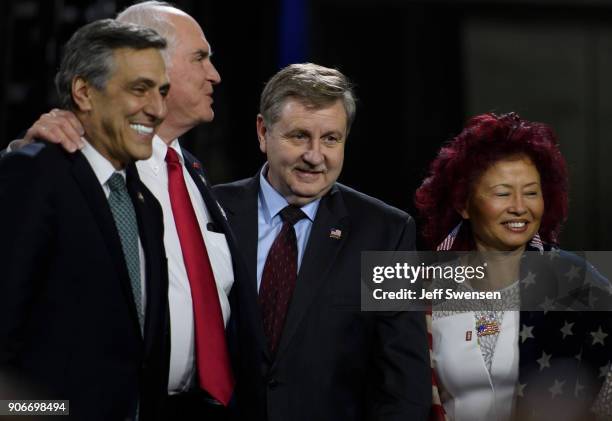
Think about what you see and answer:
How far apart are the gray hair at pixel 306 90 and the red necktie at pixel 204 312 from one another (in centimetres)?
43

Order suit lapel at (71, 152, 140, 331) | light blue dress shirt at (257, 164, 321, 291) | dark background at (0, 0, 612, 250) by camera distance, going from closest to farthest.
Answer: suit lapel at (71, 152, 140, 331)
light blue dress shirt at (257, 164, 321, 291)
dark background at (0, 0, 612, 250)

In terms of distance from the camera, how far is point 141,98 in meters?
2.25

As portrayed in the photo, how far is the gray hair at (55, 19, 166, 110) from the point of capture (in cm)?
219

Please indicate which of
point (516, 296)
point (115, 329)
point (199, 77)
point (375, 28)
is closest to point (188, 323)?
point (115, 329)

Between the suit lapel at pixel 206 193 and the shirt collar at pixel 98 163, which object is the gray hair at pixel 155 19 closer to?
the suit lapel at pixel 206 193

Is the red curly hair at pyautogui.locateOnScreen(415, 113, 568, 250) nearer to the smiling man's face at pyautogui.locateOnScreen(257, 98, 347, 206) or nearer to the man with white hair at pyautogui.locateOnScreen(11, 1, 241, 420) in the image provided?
Result: the smiling man's face at pyautogui.locateOnScreen(257, 98, 347, 206)

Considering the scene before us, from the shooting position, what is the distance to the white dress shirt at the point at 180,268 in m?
2.42

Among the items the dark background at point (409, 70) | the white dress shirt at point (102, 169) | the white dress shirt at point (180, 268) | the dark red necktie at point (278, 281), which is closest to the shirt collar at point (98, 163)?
A: the white dress shirt at point (102, 169)

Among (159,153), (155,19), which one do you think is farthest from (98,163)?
(155,19)

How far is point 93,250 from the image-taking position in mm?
2092

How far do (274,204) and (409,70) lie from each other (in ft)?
8.17

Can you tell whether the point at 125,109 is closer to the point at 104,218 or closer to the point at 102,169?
the point at 102,169

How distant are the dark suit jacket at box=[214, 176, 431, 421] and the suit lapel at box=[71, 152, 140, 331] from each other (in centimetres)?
51

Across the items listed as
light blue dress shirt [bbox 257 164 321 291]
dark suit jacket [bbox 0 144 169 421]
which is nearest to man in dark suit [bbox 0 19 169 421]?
dark suit jacket [bbox 0 144 169 421]
